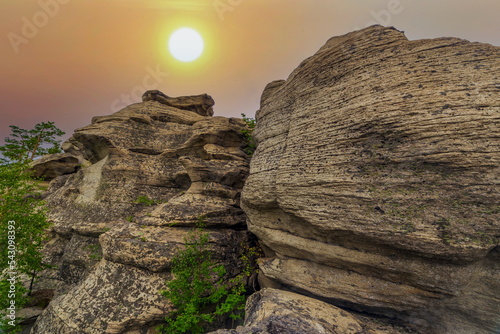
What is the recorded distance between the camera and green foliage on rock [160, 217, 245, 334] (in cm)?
796

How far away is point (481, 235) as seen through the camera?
17.2 feet

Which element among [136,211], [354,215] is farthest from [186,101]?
[354,215]

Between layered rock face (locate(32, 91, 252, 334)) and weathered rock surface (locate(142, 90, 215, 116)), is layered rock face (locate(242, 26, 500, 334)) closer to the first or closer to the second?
layered rock face (locate(32, 91, 252, 334))

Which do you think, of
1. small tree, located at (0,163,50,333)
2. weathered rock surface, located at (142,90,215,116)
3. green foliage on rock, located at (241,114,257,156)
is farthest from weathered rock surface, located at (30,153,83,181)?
green foliage on rock, located at (241,114,257,156)

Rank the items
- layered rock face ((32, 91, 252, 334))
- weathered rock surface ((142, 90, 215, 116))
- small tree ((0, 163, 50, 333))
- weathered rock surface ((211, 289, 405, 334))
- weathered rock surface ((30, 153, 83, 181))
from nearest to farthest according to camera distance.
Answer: weathered rock surface ((211, 289, 405, 334)), layered rock face ((32, 91, 252, 334)), small tree ((0, 163, 50, 333)), weathered rock surface ((142, 90, 215, 116)), weathered rock surface ((30, 153, 83, 181))

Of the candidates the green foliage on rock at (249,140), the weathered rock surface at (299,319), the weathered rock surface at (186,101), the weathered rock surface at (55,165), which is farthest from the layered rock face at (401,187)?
A: the weathered rock surface at (55,165)

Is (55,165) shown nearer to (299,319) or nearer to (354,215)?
(299,319)

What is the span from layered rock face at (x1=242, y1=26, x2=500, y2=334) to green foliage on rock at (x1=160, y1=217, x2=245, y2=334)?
94.2 inches

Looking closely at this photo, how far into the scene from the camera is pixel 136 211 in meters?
13.2

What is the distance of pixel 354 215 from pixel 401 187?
5.81ft

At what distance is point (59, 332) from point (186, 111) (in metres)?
17.9

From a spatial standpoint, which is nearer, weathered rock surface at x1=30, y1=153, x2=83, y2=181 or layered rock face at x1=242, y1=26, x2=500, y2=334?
layered rock face at x1=242, y1=26, x2=500, y2=334

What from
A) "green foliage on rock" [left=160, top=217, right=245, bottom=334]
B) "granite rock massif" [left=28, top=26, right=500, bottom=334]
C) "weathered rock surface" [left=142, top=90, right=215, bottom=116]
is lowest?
"green foliage on rock" [left=160, top=217, right=245, bottom=334]

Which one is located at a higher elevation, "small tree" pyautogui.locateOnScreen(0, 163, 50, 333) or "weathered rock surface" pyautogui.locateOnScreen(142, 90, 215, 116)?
"weathered rock surface" pyautogui.locateOnScreen(142, 90, 215, 116)
